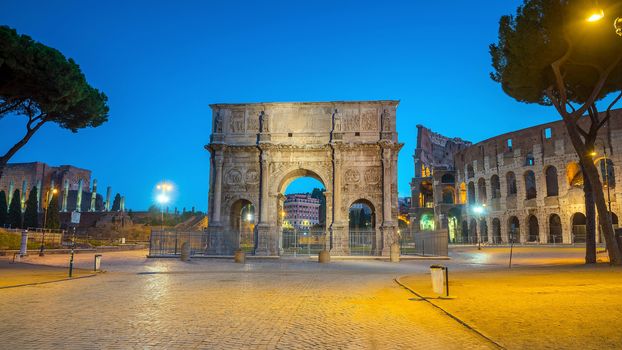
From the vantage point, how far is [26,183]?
259 ft

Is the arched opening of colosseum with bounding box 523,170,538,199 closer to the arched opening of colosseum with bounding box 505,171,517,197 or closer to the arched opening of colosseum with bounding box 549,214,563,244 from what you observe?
the arched opening of colosseum with bounding box 505,171,517,197

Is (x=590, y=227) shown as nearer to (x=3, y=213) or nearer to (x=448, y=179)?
(x=448, y=179)

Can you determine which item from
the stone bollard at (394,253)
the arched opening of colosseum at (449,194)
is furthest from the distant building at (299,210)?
the stone bollard at (394,253)

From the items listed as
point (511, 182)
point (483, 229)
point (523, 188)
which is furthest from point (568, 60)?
point (483, 229)

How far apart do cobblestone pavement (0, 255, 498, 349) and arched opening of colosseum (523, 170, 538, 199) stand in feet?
150

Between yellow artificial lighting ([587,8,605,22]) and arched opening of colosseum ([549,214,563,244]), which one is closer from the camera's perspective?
yellow artificial lighting ([587,8,605,22])

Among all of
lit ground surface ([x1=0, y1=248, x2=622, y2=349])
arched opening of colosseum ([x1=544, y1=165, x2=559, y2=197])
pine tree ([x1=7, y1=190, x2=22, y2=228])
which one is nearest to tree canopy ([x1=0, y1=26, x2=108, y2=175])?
→ lit ground surface ([x1=0, y1=248, x2=622, y2=349])

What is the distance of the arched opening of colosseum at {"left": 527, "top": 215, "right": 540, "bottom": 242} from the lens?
161ft

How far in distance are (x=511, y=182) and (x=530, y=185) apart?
2549 millimetres

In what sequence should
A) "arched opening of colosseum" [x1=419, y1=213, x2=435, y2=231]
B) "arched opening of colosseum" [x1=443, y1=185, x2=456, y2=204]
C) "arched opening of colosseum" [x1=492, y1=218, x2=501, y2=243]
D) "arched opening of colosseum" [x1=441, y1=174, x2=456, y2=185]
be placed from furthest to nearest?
1. "arched opening of colosseum" [x1=441, y1=174, x2=456, y2=185]
2. "arched opening of colosseum" [x1=419, y1=213, x2=435, y2=231]
3. "arched opening of colosseum" [x1=443, y1=185, x2=456, y2=204]
4. "arched opening of colosseum" [x1=492, y1=218, x2=501, y2=243]

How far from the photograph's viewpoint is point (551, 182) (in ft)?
167

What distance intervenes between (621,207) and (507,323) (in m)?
42.6

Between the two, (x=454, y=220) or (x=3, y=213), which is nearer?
(x=3, y=213)

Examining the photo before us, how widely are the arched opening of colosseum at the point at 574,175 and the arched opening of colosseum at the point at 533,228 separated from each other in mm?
6140
